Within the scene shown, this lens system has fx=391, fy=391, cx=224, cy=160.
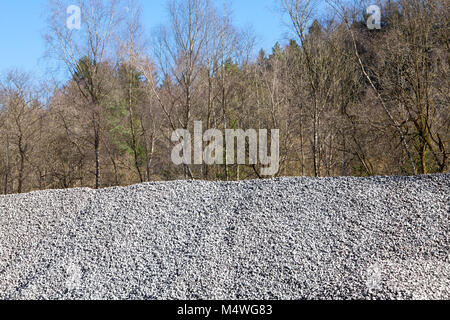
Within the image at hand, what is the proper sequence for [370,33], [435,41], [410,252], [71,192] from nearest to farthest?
[410,252] < [71,192] < [435,41] < [370,33]

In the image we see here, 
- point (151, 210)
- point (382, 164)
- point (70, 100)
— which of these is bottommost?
point (151, 210)

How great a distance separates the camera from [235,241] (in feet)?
20.5

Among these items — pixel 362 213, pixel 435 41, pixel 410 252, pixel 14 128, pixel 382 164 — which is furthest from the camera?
pixel 14 128

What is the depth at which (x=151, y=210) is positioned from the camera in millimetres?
7461

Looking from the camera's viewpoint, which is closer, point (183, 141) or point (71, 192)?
point (71, 192)

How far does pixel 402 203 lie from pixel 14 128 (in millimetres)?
17127

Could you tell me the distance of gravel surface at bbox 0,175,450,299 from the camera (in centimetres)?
517

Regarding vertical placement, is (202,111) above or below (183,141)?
above

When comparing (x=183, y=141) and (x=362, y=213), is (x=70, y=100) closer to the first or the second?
(x=183, y=141)

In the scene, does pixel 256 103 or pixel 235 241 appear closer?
pixel 235 241

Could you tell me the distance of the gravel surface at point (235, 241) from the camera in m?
5.17
